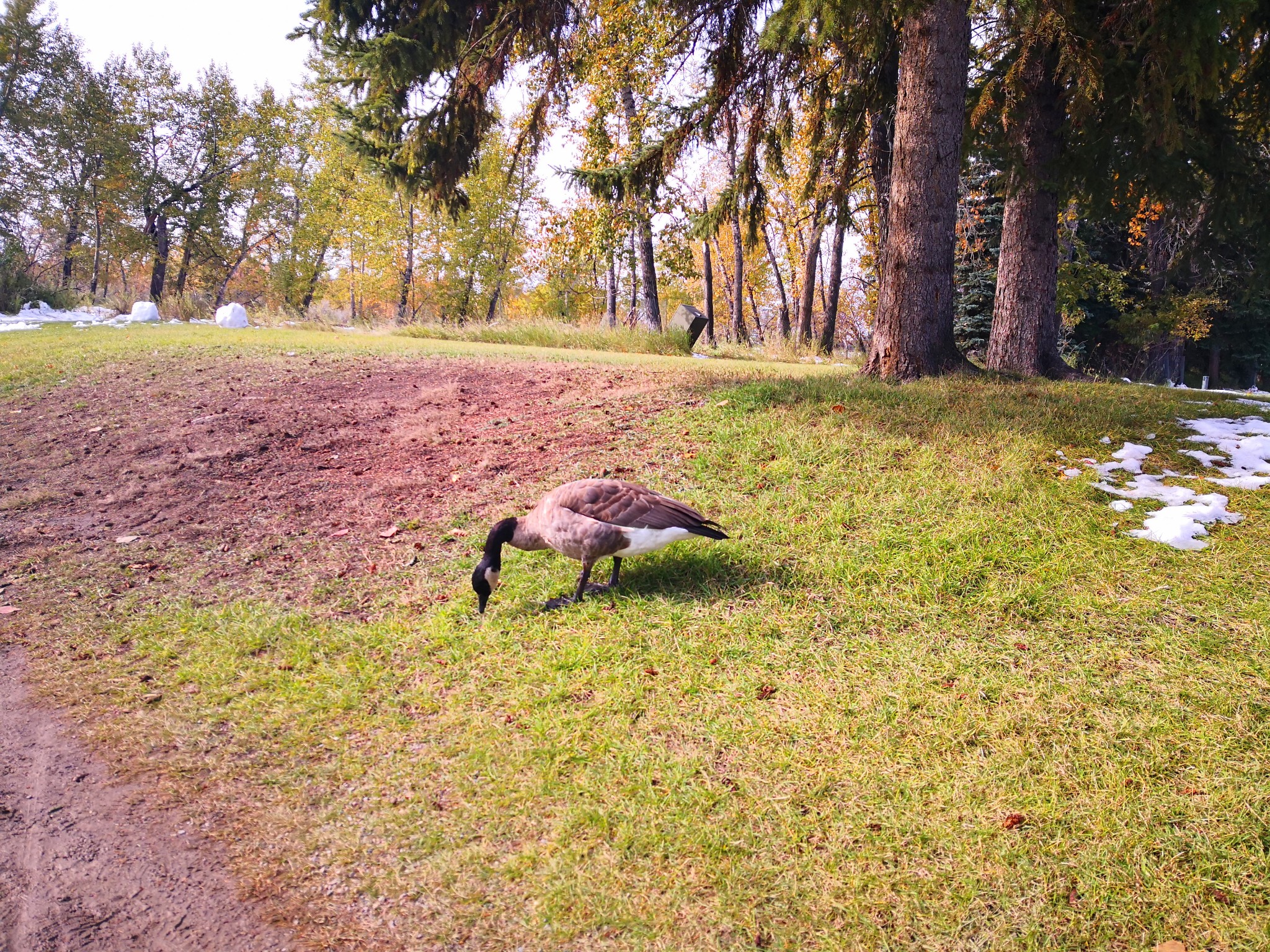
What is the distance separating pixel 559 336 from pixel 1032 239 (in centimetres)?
1228

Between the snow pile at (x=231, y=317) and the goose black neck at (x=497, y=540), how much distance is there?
69.1 ft

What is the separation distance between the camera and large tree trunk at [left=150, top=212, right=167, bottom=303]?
40.0m

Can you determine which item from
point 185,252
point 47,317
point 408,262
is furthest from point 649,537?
point 185,252

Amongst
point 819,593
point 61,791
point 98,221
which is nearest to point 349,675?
point 61,791

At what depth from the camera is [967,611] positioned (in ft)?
15.3

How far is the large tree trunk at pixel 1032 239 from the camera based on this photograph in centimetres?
927

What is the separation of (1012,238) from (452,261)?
1471 inches

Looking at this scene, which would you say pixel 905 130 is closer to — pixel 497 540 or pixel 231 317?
pixel 497 540

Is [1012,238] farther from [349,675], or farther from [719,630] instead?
[349,675]

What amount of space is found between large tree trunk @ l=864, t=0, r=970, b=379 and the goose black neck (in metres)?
5.86

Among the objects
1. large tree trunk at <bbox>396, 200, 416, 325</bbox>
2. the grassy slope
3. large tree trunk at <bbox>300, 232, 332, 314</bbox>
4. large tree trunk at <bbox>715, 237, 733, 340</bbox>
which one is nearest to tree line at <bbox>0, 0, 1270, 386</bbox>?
the grassy slope

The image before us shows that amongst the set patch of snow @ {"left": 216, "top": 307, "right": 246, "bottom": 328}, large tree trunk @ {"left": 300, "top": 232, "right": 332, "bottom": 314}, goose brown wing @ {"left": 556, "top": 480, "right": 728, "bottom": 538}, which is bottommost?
goose brown wing @ {"left": 556, "top": 480, "right": 728, "bottom": 538}

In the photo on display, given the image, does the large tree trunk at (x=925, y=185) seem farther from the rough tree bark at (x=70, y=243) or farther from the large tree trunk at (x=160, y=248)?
the rough tree bark at (x=70, y=243)

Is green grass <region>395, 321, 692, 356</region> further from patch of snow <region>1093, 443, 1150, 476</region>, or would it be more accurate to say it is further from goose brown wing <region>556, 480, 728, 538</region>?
goose brown wing <region>556, 480, 728, 538</region>
